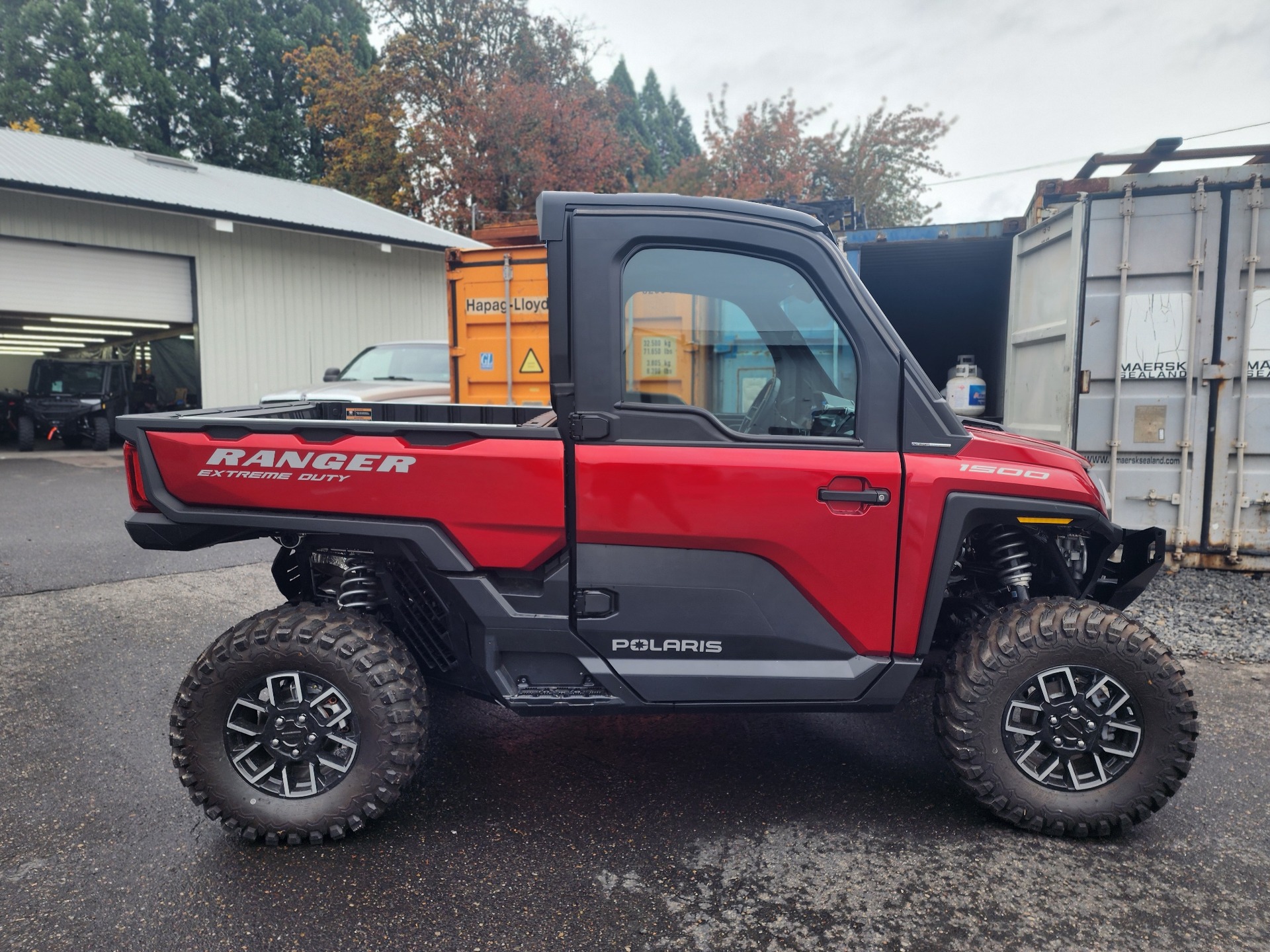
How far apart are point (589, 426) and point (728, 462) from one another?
1.57 feet

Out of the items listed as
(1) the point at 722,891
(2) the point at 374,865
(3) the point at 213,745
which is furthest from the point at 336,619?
(1) the point at 722,891

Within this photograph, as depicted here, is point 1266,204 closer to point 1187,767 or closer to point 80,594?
point 1187,767

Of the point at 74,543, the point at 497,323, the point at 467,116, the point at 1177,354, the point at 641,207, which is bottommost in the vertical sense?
the point at 74,543

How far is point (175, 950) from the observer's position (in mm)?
2355

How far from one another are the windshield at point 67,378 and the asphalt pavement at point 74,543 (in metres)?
5.11

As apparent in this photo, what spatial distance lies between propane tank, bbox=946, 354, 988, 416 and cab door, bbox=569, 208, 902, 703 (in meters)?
5.44

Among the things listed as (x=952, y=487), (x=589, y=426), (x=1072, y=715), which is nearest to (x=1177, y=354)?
(x=1072, y=715)

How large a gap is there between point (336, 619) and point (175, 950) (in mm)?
1043

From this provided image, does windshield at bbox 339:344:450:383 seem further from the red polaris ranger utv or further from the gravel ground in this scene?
the gravel ground

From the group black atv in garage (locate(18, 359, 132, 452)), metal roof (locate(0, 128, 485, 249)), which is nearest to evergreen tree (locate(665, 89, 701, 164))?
metal roof (locate(0, 128, 485, 249))

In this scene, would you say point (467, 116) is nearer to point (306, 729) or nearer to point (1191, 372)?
point (1191, 372)

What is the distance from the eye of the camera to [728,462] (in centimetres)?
275

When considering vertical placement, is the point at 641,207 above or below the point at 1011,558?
above

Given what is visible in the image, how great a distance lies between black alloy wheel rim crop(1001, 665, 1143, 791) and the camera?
291 centimetres
